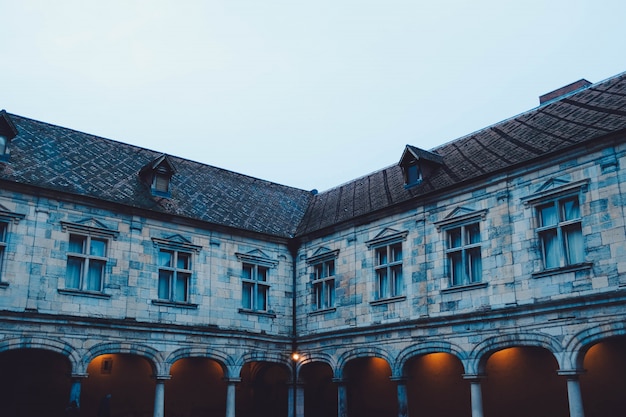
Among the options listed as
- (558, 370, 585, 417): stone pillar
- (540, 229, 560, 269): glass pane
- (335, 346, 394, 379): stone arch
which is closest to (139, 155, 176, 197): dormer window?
(335, 346, 394, 379): stone arch

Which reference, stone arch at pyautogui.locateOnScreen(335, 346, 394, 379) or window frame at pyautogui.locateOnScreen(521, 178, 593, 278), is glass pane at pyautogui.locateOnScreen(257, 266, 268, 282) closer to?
stone arch at pyautogui.locateOnScreen(335, 346, 394, 379)

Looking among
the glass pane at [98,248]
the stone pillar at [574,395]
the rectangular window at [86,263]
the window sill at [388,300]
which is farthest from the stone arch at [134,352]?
the stone pillar at [574,395]

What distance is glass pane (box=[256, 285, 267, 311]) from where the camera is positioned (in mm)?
19812

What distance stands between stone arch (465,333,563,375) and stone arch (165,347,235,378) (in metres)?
6.58

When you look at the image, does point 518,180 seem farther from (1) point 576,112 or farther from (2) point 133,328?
(2) point 133,328

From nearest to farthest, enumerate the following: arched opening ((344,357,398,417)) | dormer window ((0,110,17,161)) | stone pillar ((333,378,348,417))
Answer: dormer window ((0,110,17,161)) → stone pillar ((333,378,348,417)) → arched opening ((344,357,398,417))

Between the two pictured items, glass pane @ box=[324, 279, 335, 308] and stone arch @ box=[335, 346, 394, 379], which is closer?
stone arch @ box=[335, 346, 394, 379]

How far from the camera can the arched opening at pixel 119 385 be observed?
1850 centimetres

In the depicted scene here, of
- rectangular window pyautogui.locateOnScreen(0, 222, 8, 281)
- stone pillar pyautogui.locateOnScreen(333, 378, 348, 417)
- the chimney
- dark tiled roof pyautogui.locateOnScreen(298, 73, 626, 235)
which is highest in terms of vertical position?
the chimney

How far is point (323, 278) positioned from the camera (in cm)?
1956

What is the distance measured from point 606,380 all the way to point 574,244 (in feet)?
11.3

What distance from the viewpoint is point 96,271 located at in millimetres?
16922

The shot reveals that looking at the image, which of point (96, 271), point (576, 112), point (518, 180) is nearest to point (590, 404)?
point (518, 180)

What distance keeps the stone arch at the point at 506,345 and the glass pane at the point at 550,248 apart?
4.89ft
